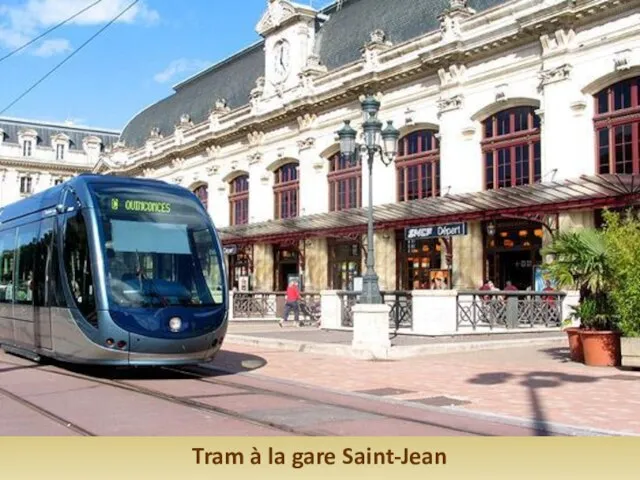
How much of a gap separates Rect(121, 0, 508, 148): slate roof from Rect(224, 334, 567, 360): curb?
16.4m

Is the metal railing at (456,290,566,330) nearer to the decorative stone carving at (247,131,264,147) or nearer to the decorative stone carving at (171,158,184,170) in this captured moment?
the decorative stone carving at (247,131,264,147)

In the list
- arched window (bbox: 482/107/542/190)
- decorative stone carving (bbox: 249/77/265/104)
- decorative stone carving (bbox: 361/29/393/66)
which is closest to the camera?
arched window (bbox: 482/107/542/190)

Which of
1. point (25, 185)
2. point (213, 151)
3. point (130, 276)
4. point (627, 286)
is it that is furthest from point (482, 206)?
point (25, 185)

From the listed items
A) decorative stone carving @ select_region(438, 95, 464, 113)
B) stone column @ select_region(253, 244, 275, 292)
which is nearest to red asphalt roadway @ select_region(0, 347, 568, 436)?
decorative stone carving @ select_region(438, 95, 464, 113)

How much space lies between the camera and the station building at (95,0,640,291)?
87.3 ft

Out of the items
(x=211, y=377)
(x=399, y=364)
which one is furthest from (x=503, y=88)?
(x=211, y=377)

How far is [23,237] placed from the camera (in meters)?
15.6

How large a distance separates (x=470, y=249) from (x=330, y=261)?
31.0ft

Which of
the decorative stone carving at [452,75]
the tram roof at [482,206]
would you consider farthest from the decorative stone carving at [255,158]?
the decorative stone carving at [452,75]

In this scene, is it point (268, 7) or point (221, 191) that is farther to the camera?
point (221, 191)

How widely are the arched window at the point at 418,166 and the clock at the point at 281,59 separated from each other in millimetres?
9756

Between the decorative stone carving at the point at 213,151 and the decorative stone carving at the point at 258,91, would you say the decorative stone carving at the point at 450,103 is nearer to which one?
the decorative stone carving at the point at 258,91

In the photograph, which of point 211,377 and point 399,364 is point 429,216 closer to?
point 399,364

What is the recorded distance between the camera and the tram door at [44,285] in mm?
13992
